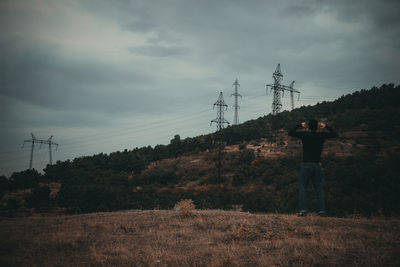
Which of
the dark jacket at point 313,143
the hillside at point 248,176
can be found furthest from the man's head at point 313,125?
the hillside at point 248,176

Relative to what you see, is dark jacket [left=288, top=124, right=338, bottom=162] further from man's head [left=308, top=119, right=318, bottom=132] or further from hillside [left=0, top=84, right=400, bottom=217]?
hillside [left=0, top=84, right=400, bottom=217]

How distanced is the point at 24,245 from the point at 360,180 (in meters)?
21.4

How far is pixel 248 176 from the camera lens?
3162 cm

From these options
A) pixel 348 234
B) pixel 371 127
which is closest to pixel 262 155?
pixel 371 127

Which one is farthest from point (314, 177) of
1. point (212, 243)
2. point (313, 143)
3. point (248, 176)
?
point (248, 176)

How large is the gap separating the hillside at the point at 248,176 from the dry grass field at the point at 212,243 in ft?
18.6

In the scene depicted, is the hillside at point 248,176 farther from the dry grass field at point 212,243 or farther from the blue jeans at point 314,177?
the dry grass field at point 212,243

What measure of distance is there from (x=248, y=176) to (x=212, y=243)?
26.6 m

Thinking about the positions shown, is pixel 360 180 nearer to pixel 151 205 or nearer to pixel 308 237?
pixel 308 237

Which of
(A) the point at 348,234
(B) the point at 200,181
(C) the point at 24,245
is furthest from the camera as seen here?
(B) the point at 200,181

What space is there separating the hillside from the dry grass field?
18.6ft

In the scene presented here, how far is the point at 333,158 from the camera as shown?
91.8 feet

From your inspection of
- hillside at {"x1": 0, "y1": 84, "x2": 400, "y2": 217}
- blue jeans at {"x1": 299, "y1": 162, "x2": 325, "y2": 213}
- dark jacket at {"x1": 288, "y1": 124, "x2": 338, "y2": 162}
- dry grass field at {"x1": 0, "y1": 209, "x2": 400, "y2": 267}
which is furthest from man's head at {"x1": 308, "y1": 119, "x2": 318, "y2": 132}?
hillside at {"x1": 0, "y1": 84, "x2": 400, "y2": 217}

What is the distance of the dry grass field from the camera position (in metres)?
4.45
